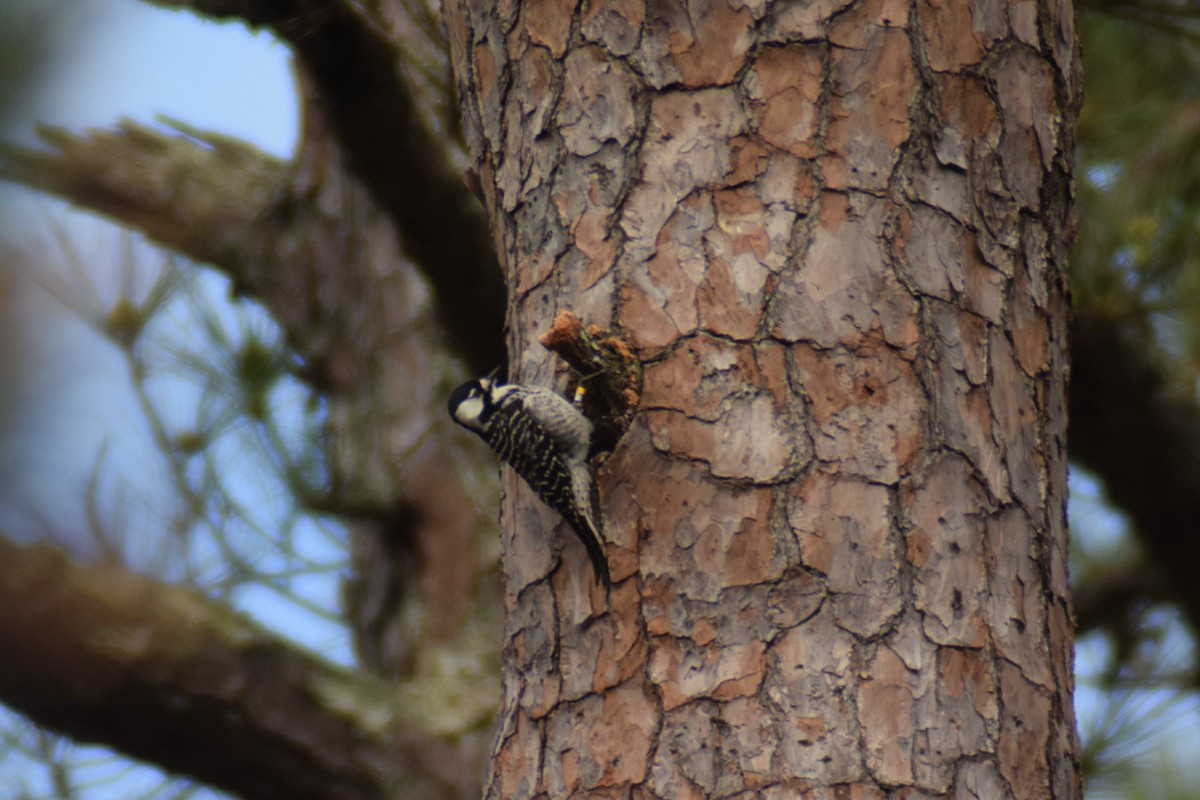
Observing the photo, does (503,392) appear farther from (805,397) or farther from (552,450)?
(805,397)

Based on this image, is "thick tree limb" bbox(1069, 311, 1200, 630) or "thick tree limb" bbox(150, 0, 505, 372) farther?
"thick tree limb" bbox(1069, 311, 1200, 630)

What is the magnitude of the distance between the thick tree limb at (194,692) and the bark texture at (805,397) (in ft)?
3.69

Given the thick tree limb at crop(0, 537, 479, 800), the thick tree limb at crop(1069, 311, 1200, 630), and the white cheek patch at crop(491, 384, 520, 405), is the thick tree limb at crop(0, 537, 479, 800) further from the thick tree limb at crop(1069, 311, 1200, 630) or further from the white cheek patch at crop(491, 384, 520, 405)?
the thick tree limb at crop(1069, 311, 1200, 630)

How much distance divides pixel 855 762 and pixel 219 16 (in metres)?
1.97

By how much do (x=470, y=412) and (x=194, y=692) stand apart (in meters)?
0.92

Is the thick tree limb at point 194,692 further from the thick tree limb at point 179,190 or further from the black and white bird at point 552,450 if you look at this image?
the thick tree limb at point 179,190

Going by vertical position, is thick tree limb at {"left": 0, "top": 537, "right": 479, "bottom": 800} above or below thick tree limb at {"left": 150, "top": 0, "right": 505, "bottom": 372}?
below

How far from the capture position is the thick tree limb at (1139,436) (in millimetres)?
3367

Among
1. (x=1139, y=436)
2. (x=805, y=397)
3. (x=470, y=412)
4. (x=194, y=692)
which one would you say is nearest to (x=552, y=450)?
(x=805, y=397)

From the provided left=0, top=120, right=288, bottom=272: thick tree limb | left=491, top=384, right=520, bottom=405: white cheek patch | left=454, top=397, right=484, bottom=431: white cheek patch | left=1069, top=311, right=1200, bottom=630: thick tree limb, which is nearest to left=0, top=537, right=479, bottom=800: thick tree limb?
left=454, top=397, right=484, bottom=431: white cheek patch

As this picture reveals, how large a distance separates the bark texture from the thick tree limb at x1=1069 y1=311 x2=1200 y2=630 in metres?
1.38

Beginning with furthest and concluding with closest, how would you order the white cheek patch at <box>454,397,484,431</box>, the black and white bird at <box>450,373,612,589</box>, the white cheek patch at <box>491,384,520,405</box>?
the white cheek patch at <box>454,397,484,431</box>, the white cheek patch at <box>491,384,520,405</box>, the black and white bird at <box>450,373,612,589</box>

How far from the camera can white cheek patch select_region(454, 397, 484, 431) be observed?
9.38ft

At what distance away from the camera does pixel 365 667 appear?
4.23m
